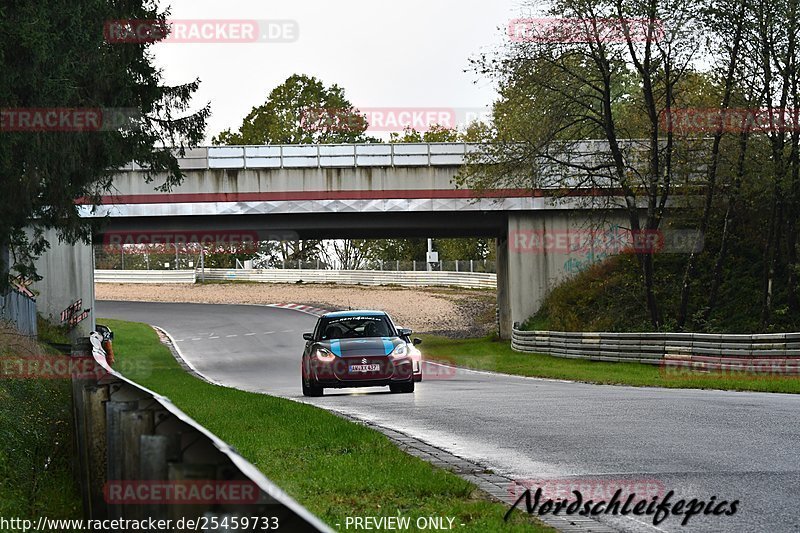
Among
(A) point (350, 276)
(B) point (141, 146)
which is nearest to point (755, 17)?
(B) point (141, 146)

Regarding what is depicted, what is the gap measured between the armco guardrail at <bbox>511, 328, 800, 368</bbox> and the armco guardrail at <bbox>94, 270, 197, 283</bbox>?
2168 inches

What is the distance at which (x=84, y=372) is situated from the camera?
33.2ft

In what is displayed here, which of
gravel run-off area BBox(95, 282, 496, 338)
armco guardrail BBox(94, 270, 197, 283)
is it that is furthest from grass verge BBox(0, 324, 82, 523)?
armco guardrail BBox(94, 270, 197, 283)

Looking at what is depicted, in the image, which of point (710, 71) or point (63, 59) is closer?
point (63, 59)

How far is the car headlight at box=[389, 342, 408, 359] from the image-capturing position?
19688 mm

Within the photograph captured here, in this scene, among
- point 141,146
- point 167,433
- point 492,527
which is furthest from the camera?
point 141,146

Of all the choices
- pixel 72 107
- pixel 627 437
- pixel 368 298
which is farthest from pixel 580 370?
pixel 368 298

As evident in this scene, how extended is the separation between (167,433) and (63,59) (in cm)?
1858

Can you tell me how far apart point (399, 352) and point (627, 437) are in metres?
8.71

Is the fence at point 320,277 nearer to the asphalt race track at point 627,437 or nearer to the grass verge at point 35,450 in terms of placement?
the asphalt race track at point 627,437

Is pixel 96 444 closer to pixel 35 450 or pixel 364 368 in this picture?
pixel 35 450

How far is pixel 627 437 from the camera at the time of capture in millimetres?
11352

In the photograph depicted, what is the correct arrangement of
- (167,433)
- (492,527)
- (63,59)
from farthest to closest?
(63,59) < (492,527) < (167,433)

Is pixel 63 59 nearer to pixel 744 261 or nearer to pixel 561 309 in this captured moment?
pixel 561 309
